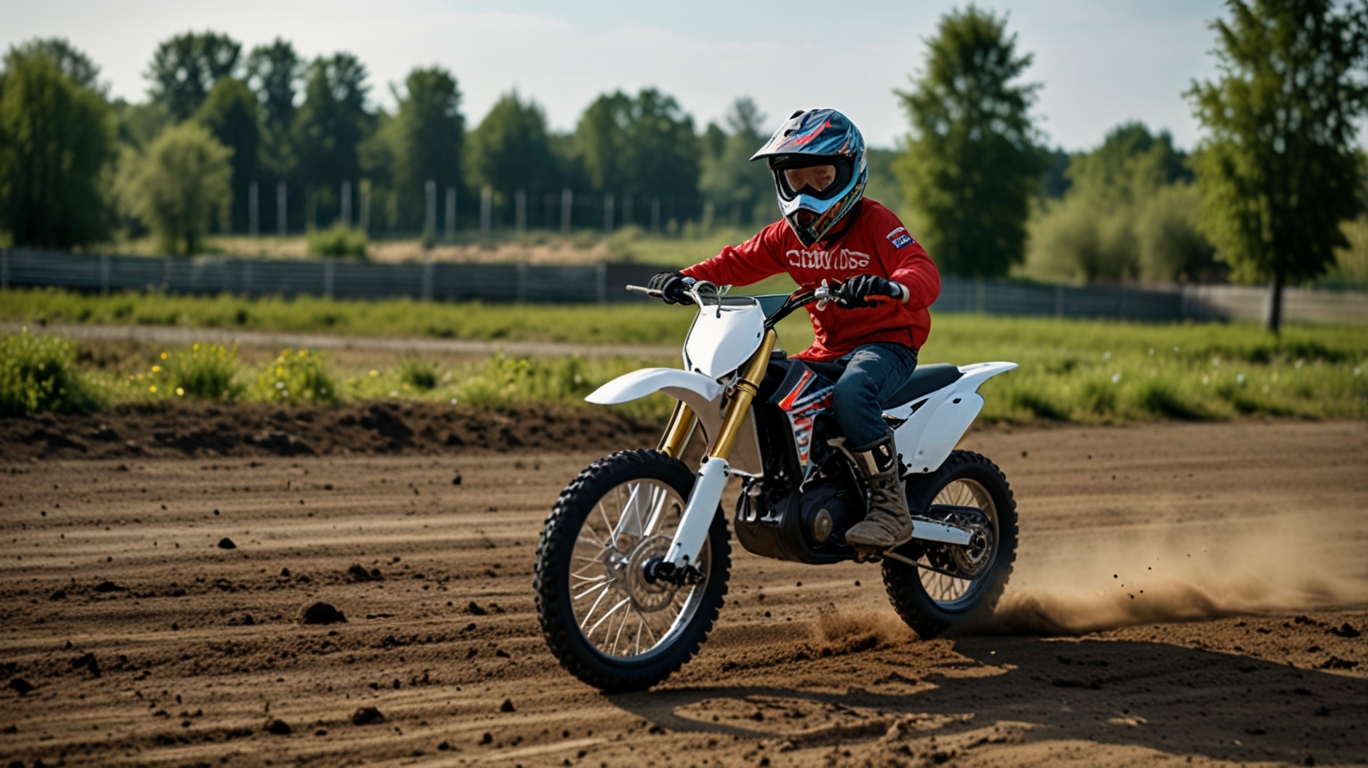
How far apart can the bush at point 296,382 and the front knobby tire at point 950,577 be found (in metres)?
8.97

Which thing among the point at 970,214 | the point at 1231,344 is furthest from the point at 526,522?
the point at 970,214

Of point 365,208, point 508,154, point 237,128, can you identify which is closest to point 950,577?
point 365,208

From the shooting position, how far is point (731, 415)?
5.14 metres

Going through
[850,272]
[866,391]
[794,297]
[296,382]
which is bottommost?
[296,382]

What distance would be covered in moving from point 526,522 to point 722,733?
4.68m

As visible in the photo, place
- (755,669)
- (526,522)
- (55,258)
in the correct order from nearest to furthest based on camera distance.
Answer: (755,669) < (526,522) < (55,258)

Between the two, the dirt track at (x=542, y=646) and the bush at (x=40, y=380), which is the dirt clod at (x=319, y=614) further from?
the bush at (x=40, y=380)

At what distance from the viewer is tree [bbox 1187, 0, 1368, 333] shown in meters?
31.5

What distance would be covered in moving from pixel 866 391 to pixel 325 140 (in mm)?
121110

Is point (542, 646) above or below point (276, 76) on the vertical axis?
below

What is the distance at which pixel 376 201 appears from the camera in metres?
116

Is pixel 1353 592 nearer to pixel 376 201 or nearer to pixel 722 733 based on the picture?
pixel 722 733

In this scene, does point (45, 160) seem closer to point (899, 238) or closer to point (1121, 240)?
→ point (1121, 240)

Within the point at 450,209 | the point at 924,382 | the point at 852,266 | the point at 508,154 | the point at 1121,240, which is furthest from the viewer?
the point at 508,154
